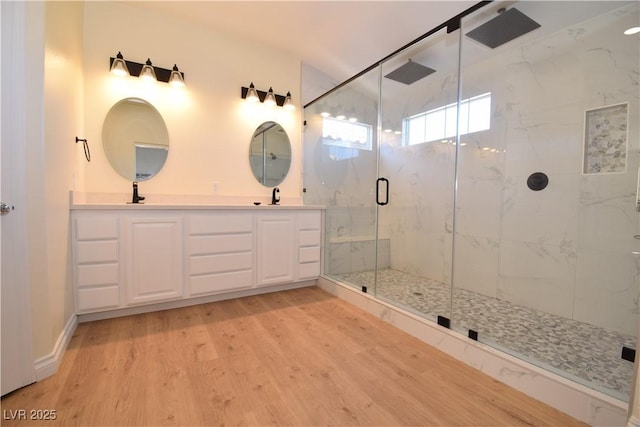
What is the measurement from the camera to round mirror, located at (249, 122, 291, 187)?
2.96 meters

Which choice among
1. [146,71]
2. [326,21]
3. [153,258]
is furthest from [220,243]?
[326,21]

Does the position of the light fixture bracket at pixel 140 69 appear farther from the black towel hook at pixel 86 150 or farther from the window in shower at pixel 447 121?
the window in shower at pixel 447 121

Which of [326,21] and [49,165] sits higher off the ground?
[326,21]

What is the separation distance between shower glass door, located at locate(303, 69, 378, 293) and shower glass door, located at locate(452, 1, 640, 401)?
996mm

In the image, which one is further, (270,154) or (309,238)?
(270,154)

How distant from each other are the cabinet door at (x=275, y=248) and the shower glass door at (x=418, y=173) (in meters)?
0.94

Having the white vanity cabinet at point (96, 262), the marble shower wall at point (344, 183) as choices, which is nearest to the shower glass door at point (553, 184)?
the marble shower wall at point (344, 183)

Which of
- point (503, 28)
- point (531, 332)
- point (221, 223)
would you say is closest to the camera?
point (531, 332)

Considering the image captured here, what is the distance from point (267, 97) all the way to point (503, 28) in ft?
7.07

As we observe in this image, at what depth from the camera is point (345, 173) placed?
3.08 metres

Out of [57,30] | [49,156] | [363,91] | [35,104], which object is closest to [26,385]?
[49,156]

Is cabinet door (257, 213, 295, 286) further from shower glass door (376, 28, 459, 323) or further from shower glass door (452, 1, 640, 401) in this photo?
shower glass door (452, 1, 640, 401)

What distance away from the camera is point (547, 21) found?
6.77 ft

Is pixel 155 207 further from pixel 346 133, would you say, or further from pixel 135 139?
pixel 346 133
